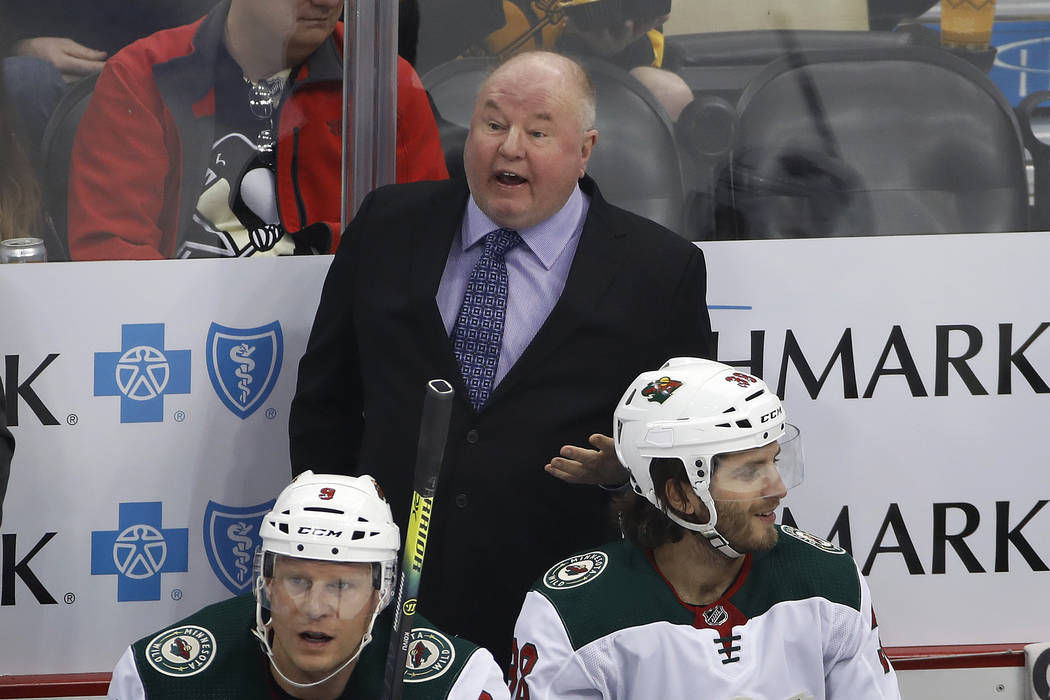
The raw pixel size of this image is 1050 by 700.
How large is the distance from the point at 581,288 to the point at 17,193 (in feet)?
4.66

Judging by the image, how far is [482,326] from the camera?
9.51 feet

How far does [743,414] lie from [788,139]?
1120mm

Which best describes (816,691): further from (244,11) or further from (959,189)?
(244,11)

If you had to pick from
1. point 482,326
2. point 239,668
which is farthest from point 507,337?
point 239,668

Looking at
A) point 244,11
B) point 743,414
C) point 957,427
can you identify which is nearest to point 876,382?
point 957,427

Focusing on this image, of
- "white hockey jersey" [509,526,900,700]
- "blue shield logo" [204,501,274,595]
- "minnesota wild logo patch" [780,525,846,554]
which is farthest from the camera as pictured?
"blue shield logo" [204,501,274,595]

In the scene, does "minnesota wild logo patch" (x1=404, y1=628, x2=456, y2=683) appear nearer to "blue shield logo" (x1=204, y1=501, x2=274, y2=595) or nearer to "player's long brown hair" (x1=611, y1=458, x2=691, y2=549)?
"player's long brown hair" (x1=611, y1=458, x2=691, y2=549)

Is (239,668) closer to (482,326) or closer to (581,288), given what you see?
(482,326)

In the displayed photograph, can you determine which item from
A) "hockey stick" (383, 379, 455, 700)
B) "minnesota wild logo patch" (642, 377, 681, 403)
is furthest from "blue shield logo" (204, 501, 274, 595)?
"minnesota wild logo patch" (642, 377, 681, 403)

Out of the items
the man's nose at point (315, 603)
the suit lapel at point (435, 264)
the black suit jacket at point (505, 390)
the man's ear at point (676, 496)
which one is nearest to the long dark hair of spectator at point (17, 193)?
the black suit jacket at point (505, 390)

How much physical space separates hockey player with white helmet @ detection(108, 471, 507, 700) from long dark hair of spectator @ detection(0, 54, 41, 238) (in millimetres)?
1275

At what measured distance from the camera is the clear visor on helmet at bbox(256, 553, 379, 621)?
2309 mm

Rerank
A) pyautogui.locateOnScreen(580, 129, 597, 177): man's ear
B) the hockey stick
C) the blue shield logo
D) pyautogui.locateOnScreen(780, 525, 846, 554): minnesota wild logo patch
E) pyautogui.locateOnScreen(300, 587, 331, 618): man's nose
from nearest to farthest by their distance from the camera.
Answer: the hockey stick
pyautogui.locateOnScreen(300, 587, 331, 618): man's nose
pyautogui.locateOnScreen(780, 525, 846, 554): minnesota wild logo patch
pyautogui.locateOnScreen(580, 129, 597, 177): man's ear
the blue shield logo

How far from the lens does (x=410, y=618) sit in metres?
2.30
